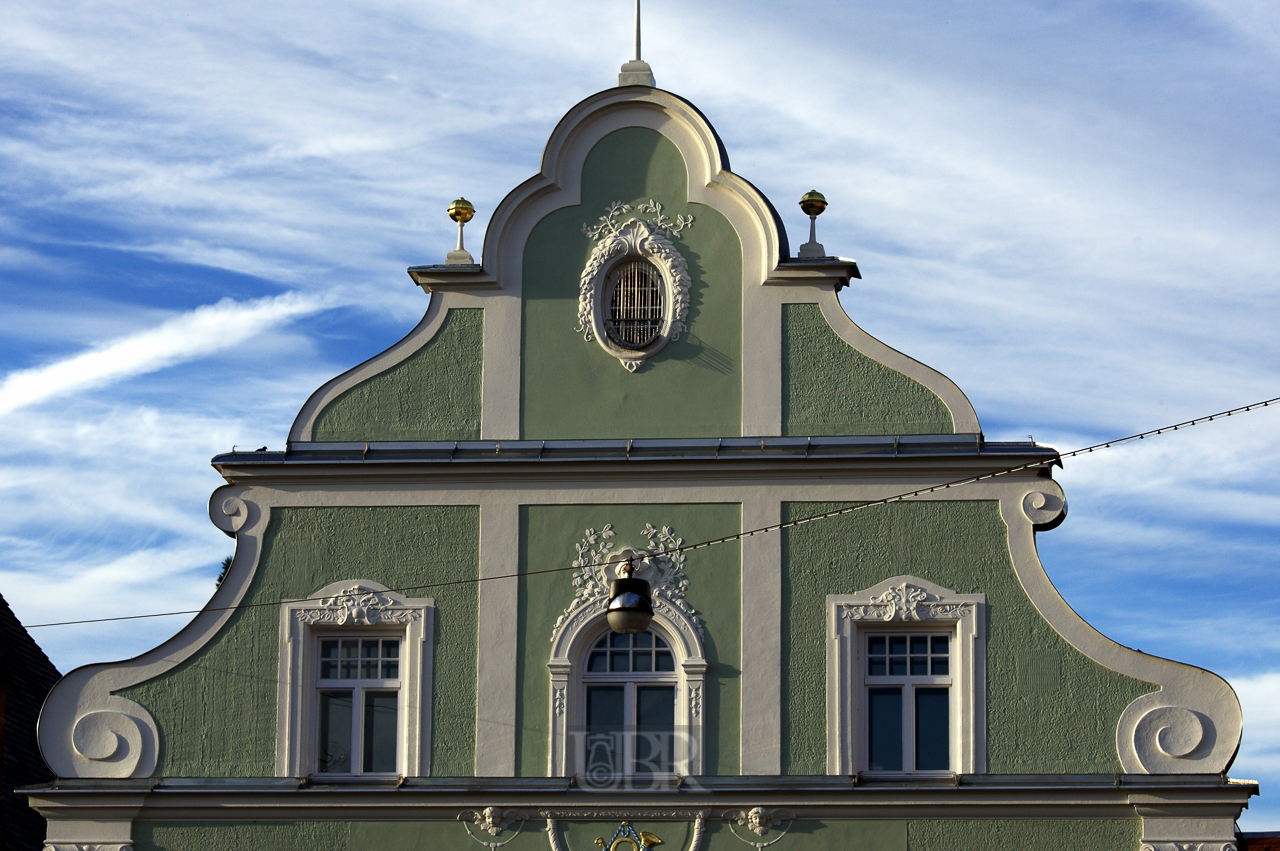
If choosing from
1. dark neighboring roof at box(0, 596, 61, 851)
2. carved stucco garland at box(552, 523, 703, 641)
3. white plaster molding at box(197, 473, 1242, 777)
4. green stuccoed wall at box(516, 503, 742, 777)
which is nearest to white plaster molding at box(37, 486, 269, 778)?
white plaster molding at box(197, 473, 1242, 777)

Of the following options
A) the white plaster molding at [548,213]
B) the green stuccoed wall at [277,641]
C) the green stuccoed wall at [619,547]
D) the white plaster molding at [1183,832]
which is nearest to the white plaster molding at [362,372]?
the white plaster molding at [548,213]

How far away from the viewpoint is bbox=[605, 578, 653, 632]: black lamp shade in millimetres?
15469

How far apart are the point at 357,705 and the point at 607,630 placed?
2.26m

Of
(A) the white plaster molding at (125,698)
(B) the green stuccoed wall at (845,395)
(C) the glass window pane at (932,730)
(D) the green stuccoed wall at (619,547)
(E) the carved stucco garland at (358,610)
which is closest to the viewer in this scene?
(C) the glass window pane at (932,730)

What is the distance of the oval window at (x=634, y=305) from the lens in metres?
17.8

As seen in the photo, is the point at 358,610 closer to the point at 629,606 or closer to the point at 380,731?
the point at 380,731

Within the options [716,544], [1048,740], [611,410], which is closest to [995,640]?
[1048,740]

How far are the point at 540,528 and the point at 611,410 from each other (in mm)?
1217

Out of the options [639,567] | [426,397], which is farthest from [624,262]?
[639,567]

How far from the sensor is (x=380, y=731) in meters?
17.2

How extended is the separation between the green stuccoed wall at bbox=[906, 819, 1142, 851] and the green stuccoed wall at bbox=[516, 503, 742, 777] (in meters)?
1.66

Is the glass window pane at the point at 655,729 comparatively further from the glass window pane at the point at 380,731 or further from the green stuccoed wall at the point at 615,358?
the green stuccoed wall at the point at 615,358

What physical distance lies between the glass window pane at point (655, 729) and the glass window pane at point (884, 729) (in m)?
1.66

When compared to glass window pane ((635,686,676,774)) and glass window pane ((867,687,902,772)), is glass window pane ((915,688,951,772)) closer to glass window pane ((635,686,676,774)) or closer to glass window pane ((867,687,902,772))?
glass window pane ((867,687,902,772))
